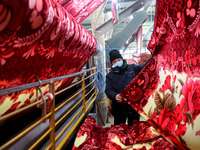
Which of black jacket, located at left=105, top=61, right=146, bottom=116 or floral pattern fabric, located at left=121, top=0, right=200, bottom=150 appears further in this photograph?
black jacket, located at left=105, top=61, right=146, bottom=116

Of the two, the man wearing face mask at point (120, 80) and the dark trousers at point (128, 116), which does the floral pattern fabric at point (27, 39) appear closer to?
the man wearing face mask at point (120, 80)

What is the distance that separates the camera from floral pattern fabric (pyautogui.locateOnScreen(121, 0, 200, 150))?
60cm

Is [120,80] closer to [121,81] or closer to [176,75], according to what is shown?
[121,81]

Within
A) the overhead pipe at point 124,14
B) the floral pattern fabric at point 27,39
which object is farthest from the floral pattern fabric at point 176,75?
the overhead pipe at point 124,14

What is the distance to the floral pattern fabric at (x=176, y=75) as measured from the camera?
0.60 m

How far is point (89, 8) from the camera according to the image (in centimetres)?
222

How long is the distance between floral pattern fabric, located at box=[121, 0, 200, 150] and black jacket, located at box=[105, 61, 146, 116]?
0.91m

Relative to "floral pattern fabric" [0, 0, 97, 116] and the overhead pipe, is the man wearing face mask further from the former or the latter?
the overhead pipe

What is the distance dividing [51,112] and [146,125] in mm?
646

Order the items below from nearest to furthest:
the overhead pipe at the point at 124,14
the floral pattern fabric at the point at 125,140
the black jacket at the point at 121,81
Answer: the floral pattern fabric at the point at 125,140, the black jacket at the point at 121,81, the overhead pipe at the point at 124,14

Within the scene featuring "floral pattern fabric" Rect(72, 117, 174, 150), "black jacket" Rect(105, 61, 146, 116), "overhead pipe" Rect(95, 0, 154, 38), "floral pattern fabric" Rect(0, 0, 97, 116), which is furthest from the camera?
"overhead pipe" Rect(95, 0, 154, 38)

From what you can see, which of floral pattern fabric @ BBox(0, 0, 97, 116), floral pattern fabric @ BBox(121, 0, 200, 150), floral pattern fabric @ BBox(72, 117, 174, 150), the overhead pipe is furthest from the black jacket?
the overhead pipe

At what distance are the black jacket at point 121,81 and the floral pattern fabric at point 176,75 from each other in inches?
35.9

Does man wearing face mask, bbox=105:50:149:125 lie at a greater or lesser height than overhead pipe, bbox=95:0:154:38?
lesser
